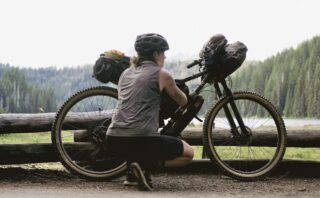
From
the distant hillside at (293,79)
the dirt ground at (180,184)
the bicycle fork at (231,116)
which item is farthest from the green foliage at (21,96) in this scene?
the bicycle fork at (231,116)

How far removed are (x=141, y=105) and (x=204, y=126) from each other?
45.5 inches

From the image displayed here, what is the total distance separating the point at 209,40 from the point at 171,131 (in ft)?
3.99

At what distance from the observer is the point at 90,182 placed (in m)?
5.67

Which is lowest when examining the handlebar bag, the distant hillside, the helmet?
the handlebar bag

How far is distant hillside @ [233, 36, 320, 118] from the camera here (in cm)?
14725

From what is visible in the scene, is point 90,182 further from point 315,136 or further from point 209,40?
point 315,136

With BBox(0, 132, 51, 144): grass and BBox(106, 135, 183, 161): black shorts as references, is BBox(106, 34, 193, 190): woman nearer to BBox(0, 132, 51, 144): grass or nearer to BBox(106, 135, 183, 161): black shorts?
BBox(106, 135, 183, 161): black shorts

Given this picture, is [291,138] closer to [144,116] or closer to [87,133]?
[144,116]

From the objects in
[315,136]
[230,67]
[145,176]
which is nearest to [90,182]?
[145,176]

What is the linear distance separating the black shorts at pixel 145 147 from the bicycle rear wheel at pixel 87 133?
0.82 m

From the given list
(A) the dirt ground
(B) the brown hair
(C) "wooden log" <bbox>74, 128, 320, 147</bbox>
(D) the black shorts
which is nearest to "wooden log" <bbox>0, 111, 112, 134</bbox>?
(C) "wooden log" <bbox>74, 128, 320, 147</bbox>

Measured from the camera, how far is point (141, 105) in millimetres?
4879

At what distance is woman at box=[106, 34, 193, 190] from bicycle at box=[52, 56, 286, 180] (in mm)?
741

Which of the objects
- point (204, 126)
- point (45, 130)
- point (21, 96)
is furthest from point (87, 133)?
point (21, 96)
